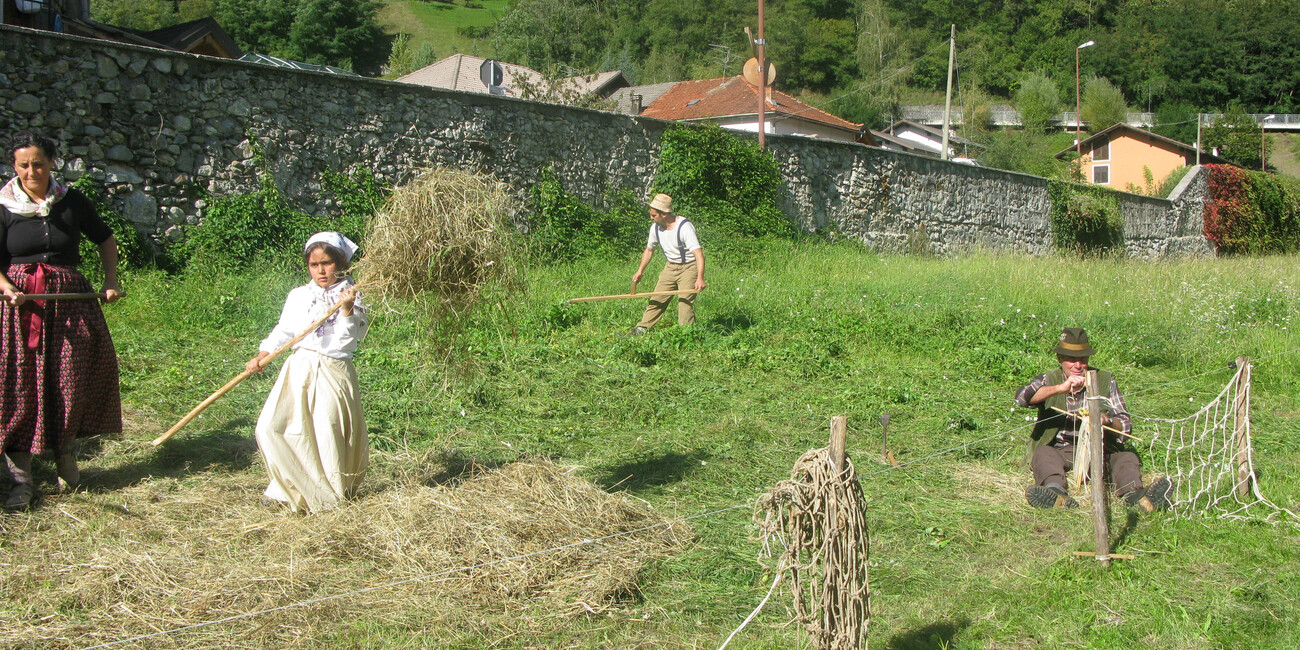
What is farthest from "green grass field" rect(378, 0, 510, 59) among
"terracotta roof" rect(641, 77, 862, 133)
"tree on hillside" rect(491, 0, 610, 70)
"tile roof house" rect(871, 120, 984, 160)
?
"terracotta roof" rect(641, 77, 862, 133)

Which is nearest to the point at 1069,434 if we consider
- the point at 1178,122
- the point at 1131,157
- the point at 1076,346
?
the point at 1076,346

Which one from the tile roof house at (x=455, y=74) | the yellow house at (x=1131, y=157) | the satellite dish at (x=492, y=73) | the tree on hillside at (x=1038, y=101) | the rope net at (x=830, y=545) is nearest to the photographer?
the rope net at (x=830, y=545)

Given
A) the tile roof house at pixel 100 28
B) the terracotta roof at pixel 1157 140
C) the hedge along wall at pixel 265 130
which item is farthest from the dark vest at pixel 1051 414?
the terracotta roof at pixel 1157 140

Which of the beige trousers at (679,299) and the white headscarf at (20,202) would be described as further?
the beige trousers at (679,299)

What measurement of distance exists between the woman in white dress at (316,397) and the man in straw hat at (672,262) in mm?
5146

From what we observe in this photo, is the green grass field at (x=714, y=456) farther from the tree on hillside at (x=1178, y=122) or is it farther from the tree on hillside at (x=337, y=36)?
the tree on hillside at (x=1178, y=122)

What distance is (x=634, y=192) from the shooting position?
48.5ft

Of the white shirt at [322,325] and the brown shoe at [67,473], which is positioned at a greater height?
the white shirt at [322,325]

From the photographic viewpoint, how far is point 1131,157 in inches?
1720

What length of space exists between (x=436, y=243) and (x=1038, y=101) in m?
62.1

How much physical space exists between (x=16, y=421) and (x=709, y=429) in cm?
393

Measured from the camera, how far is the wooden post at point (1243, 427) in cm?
517

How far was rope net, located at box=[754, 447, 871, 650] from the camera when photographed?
9.42ft

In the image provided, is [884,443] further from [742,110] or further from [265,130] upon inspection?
[742,110]
